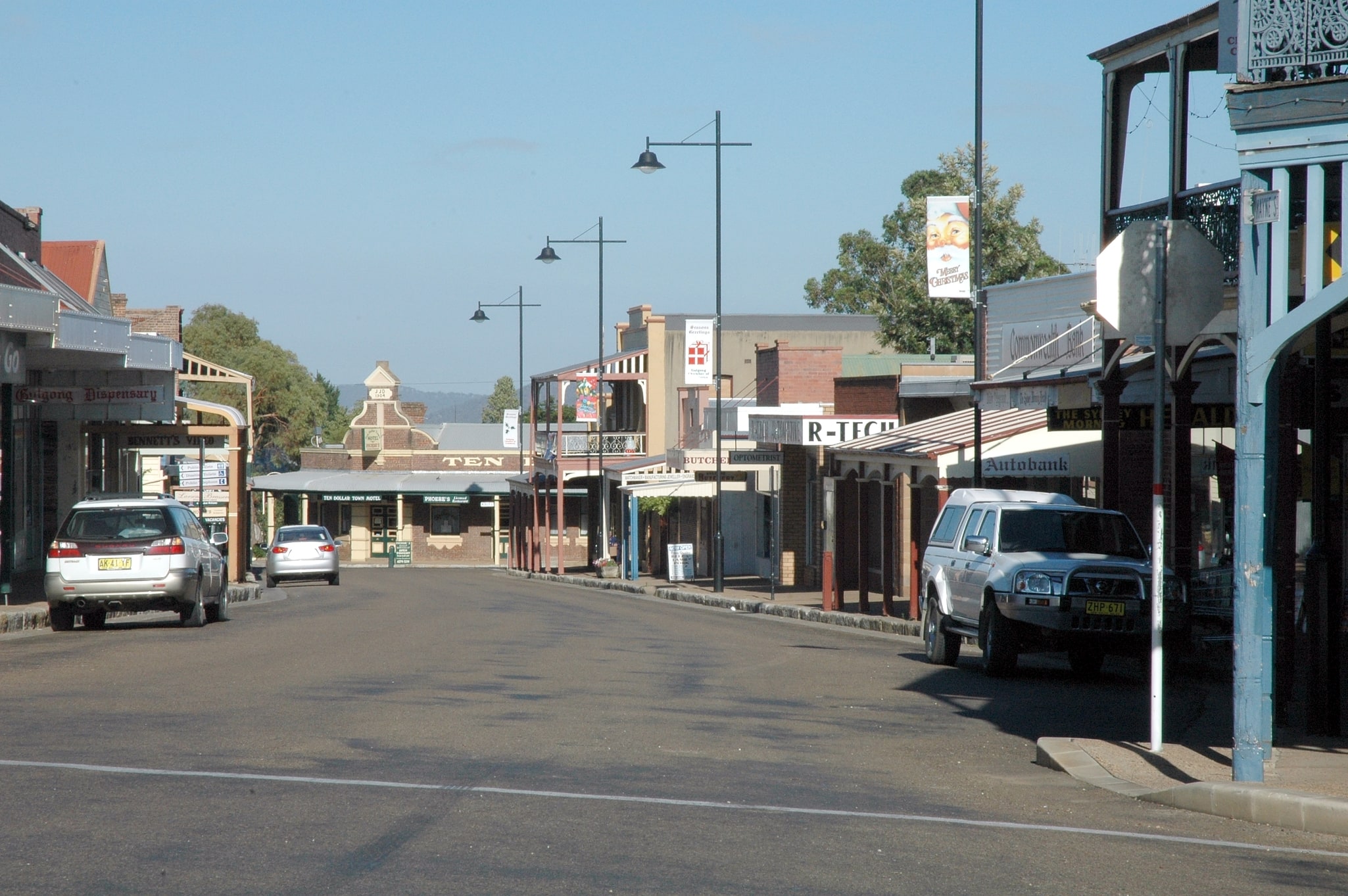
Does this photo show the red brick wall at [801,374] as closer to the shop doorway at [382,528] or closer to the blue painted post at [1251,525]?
the blue painted post at [1251,525]

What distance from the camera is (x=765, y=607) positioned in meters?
28.8

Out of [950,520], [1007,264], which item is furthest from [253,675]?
[1007,264]

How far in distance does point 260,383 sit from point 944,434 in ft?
174

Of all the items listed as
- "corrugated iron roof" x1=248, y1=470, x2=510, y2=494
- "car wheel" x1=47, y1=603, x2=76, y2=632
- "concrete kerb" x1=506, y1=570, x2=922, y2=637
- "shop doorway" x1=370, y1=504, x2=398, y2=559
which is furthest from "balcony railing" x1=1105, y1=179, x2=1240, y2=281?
"shop doorway" x1=370, y1=504, x2=398, y2=559

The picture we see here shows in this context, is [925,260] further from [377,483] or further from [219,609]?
[219,609]

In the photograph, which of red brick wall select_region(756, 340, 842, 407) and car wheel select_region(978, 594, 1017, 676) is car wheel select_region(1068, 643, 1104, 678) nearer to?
car wheel select_region(978, 594, 1017, 676)

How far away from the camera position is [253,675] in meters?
13.5

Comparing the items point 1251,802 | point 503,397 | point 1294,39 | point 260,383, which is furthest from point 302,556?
point 503,397

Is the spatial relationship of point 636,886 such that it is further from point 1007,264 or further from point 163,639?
point 1007,264

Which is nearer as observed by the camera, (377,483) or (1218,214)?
(1218,214)

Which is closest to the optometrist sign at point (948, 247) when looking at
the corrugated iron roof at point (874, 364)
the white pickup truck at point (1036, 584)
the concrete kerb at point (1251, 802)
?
the white pickup truck at point (1036, 584)

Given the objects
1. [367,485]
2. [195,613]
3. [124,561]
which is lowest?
[367,485]

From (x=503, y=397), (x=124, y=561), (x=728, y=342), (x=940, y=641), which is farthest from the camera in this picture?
(x=503, y=397)

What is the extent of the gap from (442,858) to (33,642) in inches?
482
